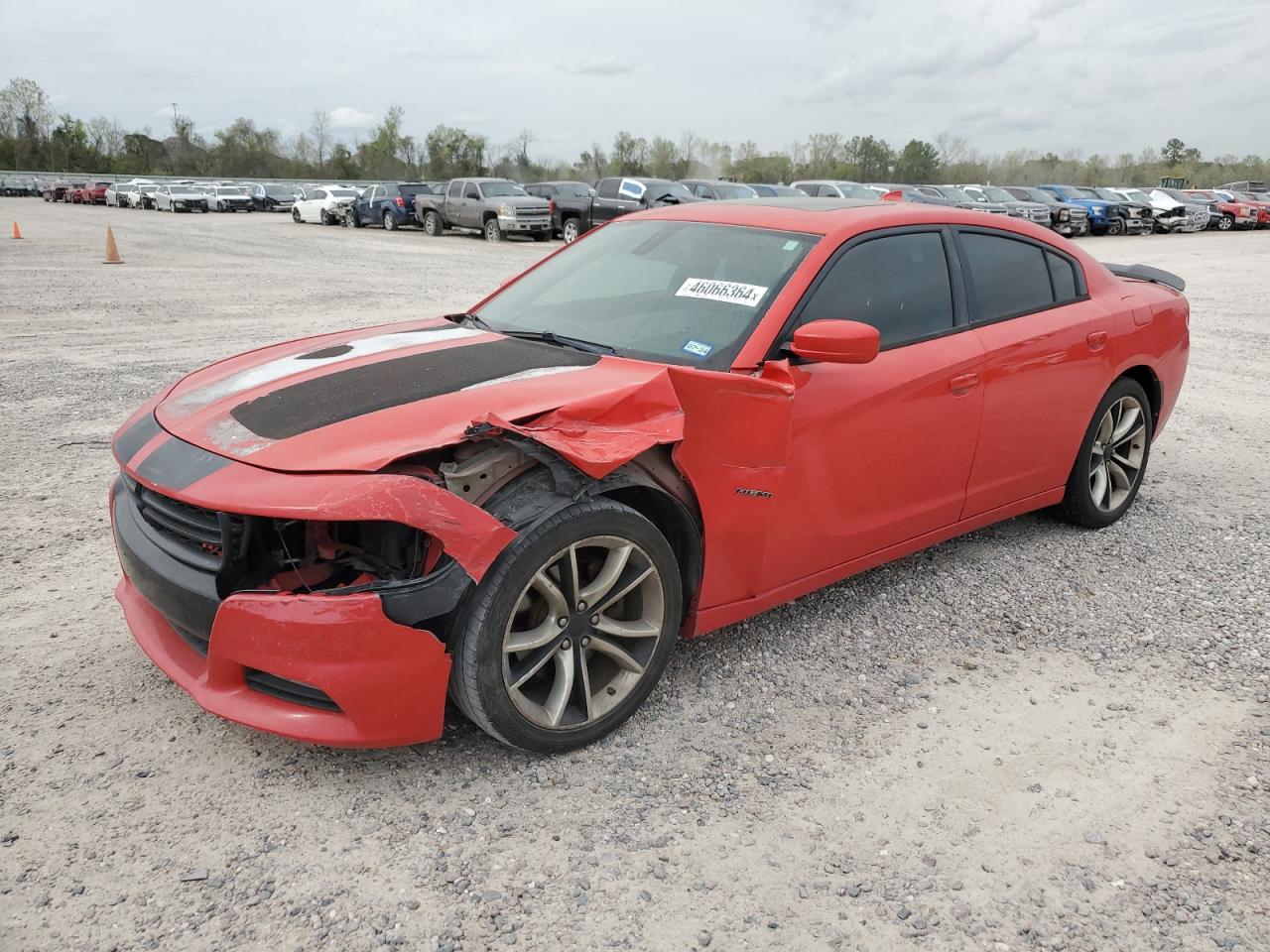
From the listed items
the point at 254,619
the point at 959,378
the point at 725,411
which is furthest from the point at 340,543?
the point at 959,378

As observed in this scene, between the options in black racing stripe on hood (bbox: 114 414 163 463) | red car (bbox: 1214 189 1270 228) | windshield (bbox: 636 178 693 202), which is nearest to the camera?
black racing stripe on hood (bbox: 114 414 163 463)

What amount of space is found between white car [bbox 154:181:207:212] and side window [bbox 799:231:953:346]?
4590cm

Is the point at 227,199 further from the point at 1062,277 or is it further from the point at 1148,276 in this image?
the point at 1062,277

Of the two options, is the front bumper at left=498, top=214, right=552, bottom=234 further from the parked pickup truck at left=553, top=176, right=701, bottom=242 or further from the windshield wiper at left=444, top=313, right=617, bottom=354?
the windshield wiper at left=444, top=313, right=617, bottom=354

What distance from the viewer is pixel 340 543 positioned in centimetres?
273

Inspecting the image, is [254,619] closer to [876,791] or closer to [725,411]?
[725,411]

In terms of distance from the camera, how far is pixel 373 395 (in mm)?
2965

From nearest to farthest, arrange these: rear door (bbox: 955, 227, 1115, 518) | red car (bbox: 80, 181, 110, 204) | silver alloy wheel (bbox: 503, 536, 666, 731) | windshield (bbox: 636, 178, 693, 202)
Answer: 1. silver alloy wheel (bbox: 503, 536, 666, 731)
2. rear door (bbox: 955, 227, 1115, 518)
3. windshield (bbox: 636, 178, 693, 202)
4. red car (bbox: 80, 181, 110, 204)

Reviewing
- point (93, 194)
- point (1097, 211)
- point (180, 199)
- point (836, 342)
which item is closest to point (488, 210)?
point (1097, 211)

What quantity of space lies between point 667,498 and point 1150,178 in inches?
3391

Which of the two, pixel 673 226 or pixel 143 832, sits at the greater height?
pixel 673 226

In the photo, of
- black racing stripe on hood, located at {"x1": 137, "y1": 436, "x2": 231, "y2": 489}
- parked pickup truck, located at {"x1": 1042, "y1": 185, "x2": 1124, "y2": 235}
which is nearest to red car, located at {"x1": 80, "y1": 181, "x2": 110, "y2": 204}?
parked pickup truck, located at {"x1": 1042, "y1": 185, "x2": 1124, "y2": 235}

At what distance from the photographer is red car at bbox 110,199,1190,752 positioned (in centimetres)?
255

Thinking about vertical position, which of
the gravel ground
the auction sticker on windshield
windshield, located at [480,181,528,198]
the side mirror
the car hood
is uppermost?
windshield, located at [480,181,528,198]
